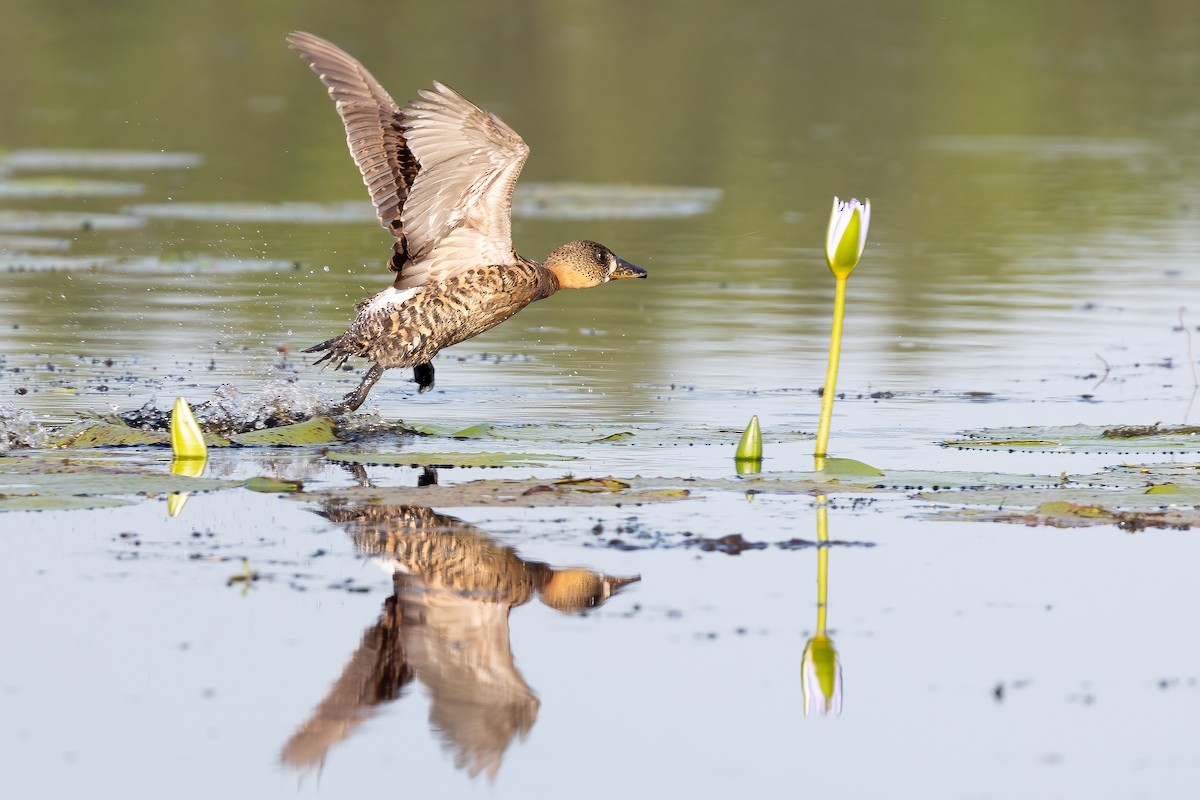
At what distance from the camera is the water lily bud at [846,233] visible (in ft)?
26.6

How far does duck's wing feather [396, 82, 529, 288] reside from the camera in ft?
30.1

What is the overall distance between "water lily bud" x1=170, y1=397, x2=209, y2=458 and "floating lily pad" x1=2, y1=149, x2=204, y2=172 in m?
15.8

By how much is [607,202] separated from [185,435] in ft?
41.3

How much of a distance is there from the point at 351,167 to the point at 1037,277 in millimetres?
10249

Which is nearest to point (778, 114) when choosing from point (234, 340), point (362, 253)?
point (362, 253)

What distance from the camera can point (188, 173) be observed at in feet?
75.6

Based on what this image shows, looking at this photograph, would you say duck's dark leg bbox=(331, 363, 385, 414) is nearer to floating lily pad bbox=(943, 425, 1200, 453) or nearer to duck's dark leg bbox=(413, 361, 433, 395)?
duck's dark leg bbox=(413, 361, 433, 395)

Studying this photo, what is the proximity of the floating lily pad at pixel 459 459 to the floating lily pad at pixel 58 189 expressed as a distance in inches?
537

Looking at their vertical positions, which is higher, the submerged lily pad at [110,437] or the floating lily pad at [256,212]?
the floating lily pad at [256,212]

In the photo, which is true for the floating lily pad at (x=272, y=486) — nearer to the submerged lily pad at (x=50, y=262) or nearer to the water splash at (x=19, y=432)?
the water splash at (x=19, y=432)

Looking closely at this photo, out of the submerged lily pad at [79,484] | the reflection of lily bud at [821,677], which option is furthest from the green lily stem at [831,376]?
the reflection of lily bud at [821,677]

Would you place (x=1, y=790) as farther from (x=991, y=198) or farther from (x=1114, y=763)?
(x=991, y=198)

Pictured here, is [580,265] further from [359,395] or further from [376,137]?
[359,395]

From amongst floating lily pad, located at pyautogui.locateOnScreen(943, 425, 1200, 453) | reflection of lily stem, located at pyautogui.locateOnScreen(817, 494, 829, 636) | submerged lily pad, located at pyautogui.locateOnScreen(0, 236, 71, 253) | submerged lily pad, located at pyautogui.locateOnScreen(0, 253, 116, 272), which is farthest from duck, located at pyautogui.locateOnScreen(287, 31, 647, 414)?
submerged lily pad, located at pyautogui.locateOnScreen(0, 236, 71, 253)
